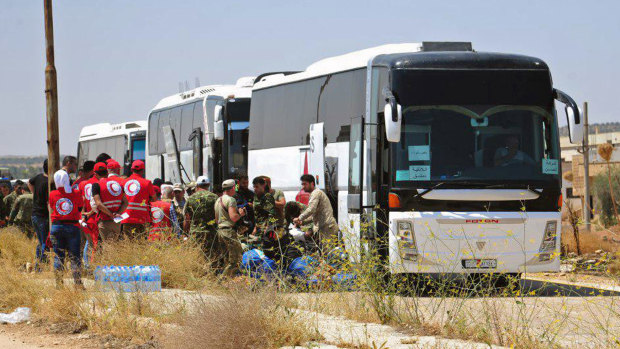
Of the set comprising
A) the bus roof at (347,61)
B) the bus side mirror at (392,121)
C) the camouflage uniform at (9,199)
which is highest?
the bus roof at (347,61)

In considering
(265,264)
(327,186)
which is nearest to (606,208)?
(327,186)

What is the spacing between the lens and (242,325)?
9.21 metres

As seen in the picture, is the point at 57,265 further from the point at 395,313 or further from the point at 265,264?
the point at 395,313

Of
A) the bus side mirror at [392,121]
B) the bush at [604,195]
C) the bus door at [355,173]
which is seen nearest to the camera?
the bus side mirror at [392,121]

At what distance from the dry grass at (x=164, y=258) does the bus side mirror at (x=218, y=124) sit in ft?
29.1

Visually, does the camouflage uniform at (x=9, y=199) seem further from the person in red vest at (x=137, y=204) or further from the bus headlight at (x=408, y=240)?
the bus headlight at (x=408, y=240)

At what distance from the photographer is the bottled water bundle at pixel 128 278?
12.6 metres

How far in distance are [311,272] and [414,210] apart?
3.25 meters

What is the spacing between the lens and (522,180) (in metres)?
14.8

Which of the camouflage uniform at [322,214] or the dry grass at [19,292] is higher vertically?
the camouflage uniform at [322,214]

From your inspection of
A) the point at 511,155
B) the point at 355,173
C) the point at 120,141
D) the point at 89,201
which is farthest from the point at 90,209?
the point at 120,141

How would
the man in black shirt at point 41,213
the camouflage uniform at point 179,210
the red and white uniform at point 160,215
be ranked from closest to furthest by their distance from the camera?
the man in black shirt at point 41,213 → the red and white uniform at point 160,215 → the camouflage uniform at point 179,210

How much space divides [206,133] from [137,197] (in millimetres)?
10591

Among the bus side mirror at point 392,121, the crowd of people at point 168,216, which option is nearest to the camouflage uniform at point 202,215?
the crowd of people at point 168,216
